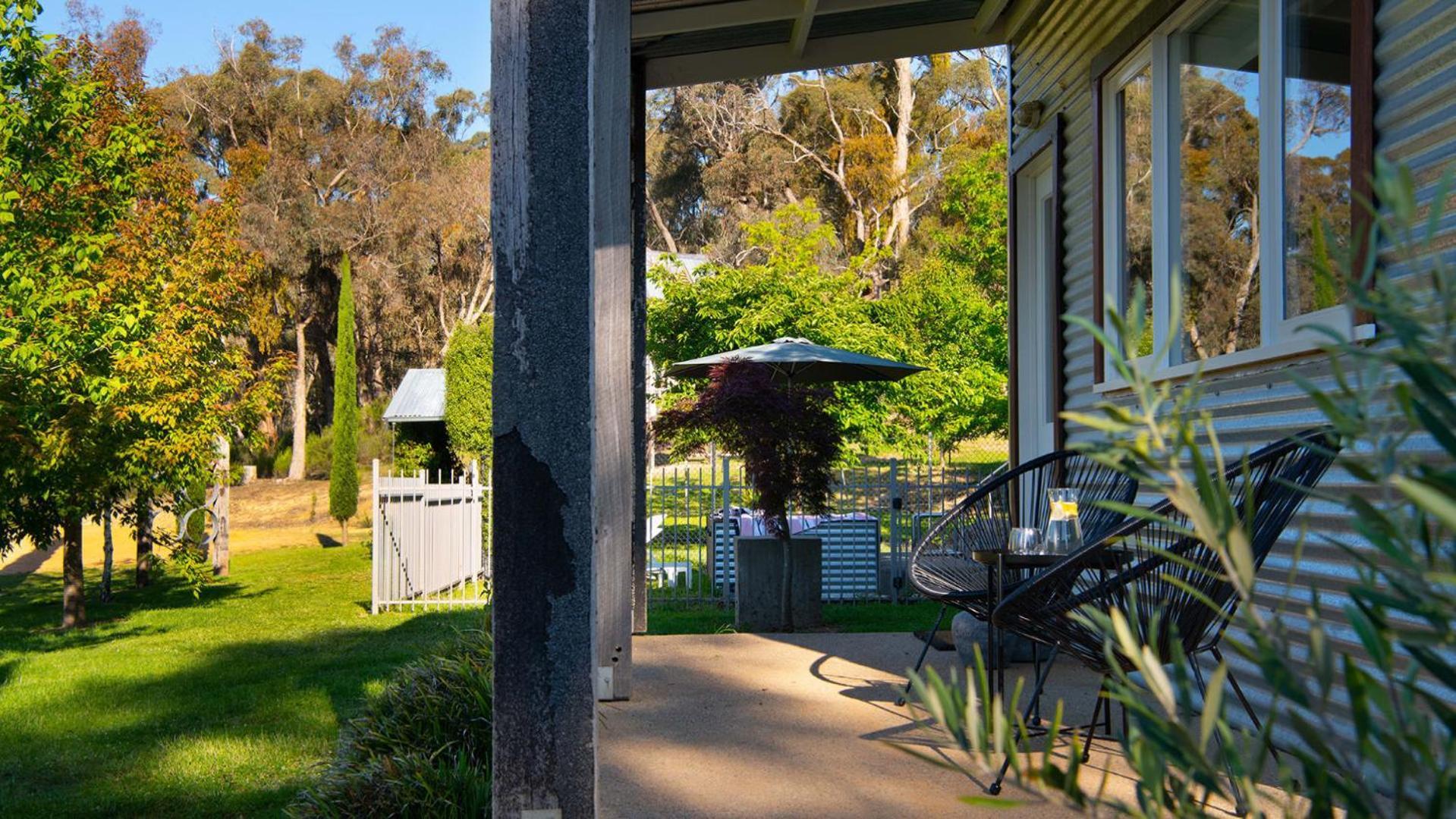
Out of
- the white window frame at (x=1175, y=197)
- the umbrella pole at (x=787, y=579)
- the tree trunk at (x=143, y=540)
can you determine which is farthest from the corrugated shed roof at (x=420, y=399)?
the white window frame at (x=1175, y=197)

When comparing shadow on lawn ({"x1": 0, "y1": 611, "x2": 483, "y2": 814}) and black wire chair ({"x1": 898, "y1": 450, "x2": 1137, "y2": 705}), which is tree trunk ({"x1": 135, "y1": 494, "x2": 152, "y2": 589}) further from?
black wire chair ({"x1": 898, "y1": 450, "x2": 1137, "y2": 705})

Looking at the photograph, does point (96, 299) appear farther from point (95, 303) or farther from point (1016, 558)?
point (1016, 558)

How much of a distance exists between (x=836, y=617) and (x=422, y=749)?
638cm

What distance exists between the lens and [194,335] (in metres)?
10.3

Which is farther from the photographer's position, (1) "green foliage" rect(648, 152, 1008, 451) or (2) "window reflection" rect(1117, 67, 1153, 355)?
(1) "green foliage" rect(648, 152, 1008, 451)

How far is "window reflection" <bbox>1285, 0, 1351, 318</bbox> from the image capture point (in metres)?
3.59

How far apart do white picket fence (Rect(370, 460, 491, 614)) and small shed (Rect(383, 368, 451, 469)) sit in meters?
9.56

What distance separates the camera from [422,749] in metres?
4.05

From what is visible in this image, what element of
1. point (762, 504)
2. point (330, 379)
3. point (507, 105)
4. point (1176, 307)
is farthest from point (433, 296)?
point (1176, 307)

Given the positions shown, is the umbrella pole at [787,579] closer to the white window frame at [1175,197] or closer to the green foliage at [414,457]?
the white window frame at [1175,197]

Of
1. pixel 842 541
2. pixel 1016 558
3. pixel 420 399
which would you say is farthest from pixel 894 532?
pixel 420 399

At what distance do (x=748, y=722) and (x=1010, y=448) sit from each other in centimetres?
346

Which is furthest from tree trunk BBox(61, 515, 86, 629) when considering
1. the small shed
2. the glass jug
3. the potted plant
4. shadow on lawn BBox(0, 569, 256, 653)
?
the small shed

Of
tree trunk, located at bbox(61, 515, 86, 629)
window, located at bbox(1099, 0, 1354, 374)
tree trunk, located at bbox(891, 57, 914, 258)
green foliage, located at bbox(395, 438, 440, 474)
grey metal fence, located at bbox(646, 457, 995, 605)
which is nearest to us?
window, located at bbox(1099, 0, 1354, 374)
